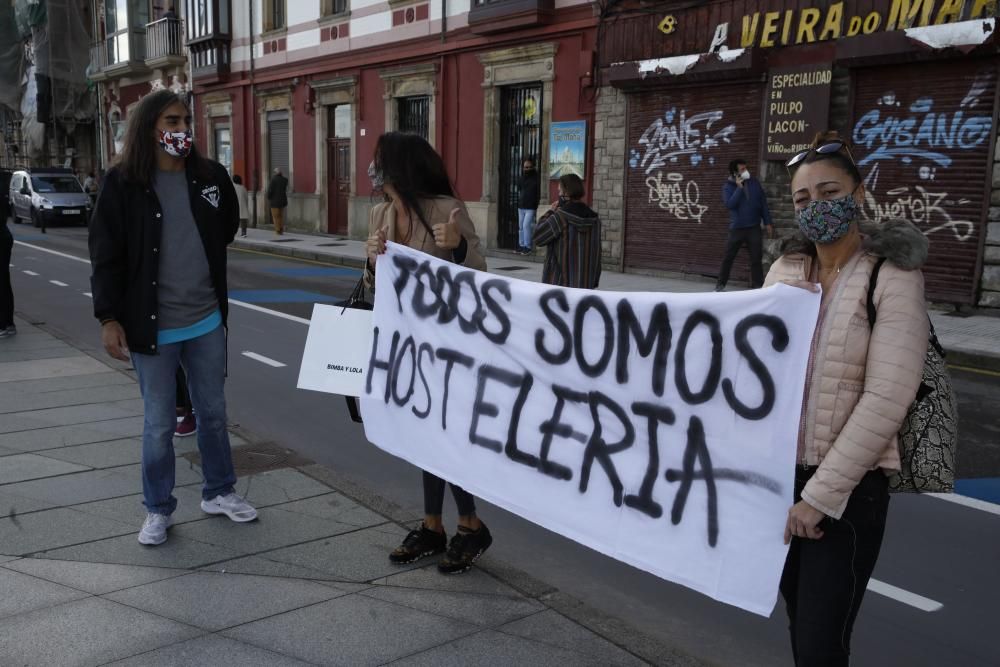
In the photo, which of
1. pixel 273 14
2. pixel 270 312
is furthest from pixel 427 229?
pixel 273 14

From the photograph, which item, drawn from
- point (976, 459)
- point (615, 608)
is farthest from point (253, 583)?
point (976, 459)

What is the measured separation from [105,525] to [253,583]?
1038 millimetres

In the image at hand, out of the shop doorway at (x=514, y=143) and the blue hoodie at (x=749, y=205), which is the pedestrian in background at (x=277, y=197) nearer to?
the shop doorway at (x=514, y=143)

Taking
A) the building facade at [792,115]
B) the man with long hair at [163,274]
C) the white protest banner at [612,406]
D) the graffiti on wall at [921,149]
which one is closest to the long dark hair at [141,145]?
the man with long hair at [163,274]

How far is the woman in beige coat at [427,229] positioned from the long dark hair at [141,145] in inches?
37.7

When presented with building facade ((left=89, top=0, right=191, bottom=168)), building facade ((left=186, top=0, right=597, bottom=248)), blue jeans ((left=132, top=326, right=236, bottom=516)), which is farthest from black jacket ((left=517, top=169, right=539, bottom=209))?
building facade ((left=89, top=0, right=191, bottom=168))

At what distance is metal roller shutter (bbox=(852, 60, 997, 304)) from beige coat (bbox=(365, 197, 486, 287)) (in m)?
9.97

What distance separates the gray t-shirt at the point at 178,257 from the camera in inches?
158

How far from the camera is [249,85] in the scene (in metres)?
28.7

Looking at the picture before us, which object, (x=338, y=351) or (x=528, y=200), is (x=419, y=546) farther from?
(x=528, y=200)

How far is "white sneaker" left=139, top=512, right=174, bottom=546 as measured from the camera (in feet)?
13.2

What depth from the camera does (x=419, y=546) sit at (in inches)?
155

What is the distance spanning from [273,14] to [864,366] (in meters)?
28.1

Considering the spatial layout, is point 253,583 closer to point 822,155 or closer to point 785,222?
point 822,155
